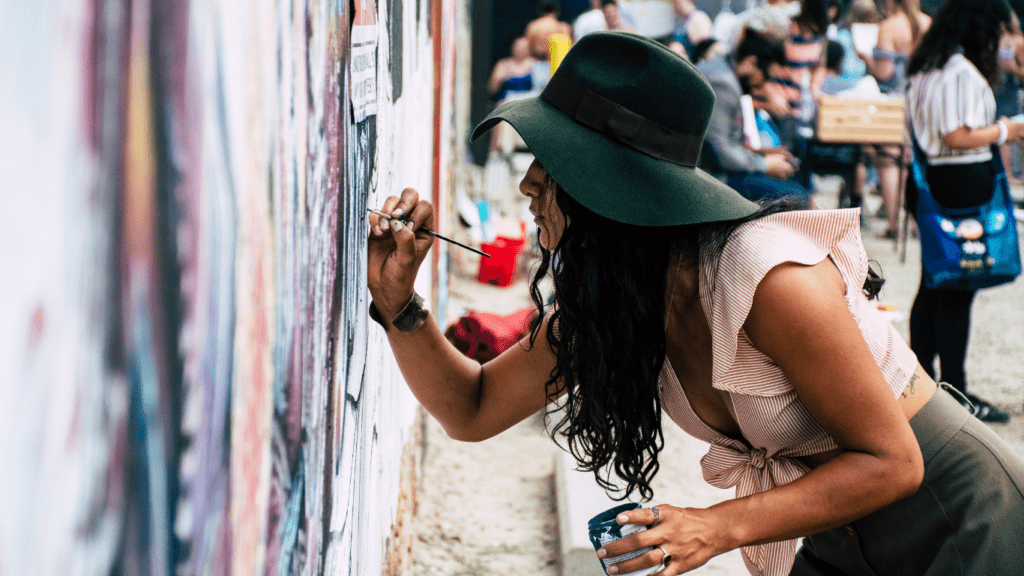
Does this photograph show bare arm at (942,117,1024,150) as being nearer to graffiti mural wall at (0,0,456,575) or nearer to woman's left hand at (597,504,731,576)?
woman's left hand at (597,504,731,576)

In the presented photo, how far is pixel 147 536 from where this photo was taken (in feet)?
1.99

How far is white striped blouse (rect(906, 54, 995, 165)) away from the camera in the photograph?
3.81 m

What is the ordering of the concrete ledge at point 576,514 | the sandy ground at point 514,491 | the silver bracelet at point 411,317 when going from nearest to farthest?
the silver bracelet at point 411,317 → the concrete ledge at point 576,514 → the sandy ground at point 514,491

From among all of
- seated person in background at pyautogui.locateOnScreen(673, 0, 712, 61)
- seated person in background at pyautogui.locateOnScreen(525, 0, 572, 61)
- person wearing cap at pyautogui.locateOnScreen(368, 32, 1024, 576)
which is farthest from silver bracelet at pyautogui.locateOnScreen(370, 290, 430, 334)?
seated person in background at pyautogui.locateOnScreen(525, 0, 572, 61)

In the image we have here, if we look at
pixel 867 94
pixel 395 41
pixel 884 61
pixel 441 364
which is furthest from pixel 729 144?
pixel 884 61

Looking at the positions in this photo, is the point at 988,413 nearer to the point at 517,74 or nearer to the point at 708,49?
the point at 708,49

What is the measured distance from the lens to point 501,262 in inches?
259

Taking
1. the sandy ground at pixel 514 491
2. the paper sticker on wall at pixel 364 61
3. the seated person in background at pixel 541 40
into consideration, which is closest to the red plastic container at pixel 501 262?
the sandy ground at pixel 514 491

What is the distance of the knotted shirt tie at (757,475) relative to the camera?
1521mm

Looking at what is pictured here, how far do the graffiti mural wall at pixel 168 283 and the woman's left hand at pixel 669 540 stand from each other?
0.43m

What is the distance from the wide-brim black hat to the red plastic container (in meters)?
5.09

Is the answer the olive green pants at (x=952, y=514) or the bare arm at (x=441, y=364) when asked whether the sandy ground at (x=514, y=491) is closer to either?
the bare arm at (x=441, y=364)

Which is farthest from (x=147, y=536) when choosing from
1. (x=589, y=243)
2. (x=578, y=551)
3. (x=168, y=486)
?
(x=578, y=551)

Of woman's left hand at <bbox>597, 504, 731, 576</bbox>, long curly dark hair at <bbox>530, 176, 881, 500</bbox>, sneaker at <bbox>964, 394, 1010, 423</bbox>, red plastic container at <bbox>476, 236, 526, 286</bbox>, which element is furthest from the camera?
red plastic container at <bbox>476, 236, 526, 286</bbox>
